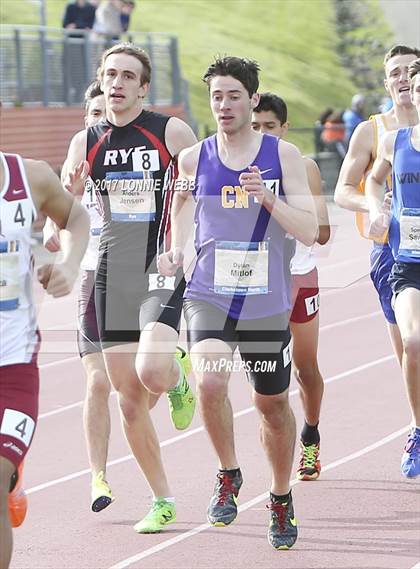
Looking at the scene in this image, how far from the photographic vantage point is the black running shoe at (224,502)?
685cm

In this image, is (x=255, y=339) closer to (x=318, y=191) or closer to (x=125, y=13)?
(x=318, y=191)

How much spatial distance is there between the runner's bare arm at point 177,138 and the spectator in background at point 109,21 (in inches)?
701

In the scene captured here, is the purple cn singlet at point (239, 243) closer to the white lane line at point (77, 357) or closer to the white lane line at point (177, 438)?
the white lane line at point (177, 438)

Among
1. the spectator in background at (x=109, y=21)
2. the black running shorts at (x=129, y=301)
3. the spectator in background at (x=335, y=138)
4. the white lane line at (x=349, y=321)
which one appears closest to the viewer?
the black running shorts at (x=129, y=301)

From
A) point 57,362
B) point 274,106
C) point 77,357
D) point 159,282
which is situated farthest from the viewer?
point 77,357

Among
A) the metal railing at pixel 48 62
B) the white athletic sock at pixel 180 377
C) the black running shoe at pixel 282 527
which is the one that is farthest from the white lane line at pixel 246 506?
the metal railing at pixel 48 62

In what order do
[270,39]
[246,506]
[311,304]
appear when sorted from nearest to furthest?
1. [246,506]
2. [311,304]
3. [270,39]

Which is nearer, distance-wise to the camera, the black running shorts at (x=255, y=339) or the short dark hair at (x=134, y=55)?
the black running shorts at (x=255, y=339)

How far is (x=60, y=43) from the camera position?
75.8 ft

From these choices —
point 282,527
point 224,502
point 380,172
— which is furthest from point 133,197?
point 282,527

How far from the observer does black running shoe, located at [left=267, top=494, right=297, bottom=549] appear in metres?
6.68

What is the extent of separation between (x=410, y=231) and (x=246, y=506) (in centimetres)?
175

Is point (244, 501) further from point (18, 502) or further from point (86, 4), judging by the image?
point (86, 4)

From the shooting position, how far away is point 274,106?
7910 millimetres
